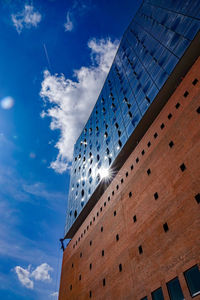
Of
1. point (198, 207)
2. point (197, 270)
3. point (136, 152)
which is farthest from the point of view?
point (136, 152)

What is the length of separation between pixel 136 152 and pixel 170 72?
640cm

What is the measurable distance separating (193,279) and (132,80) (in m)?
19.3

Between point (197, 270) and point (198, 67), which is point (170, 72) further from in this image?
point (197, 270)

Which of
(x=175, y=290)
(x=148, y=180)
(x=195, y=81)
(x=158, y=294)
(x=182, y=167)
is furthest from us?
(x=148, y=180)

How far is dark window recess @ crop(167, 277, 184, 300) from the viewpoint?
8.67 meters

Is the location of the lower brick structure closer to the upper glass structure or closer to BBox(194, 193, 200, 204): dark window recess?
BBox(194, 193, 200, 204): dark window recess

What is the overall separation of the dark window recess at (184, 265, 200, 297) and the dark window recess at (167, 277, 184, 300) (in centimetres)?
52

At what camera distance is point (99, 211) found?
1934cm

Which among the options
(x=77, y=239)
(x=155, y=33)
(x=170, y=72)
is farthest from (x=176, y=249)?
(x=155, y=33)

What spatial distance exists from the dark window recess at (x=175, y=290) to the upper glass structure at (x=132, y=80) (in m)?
12.3

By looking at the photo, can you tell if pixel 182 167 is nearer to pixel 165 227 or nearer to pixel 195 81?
pixel 165 227

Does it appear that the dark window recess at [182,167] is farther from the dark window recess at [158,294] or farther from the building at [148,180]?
the dark window recess at [158,294]

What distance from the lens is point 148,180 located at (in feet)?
44.3

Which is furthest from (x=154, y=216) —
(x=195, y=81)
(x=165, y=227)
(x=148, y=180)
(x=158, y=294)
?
(x=195, y=81)
